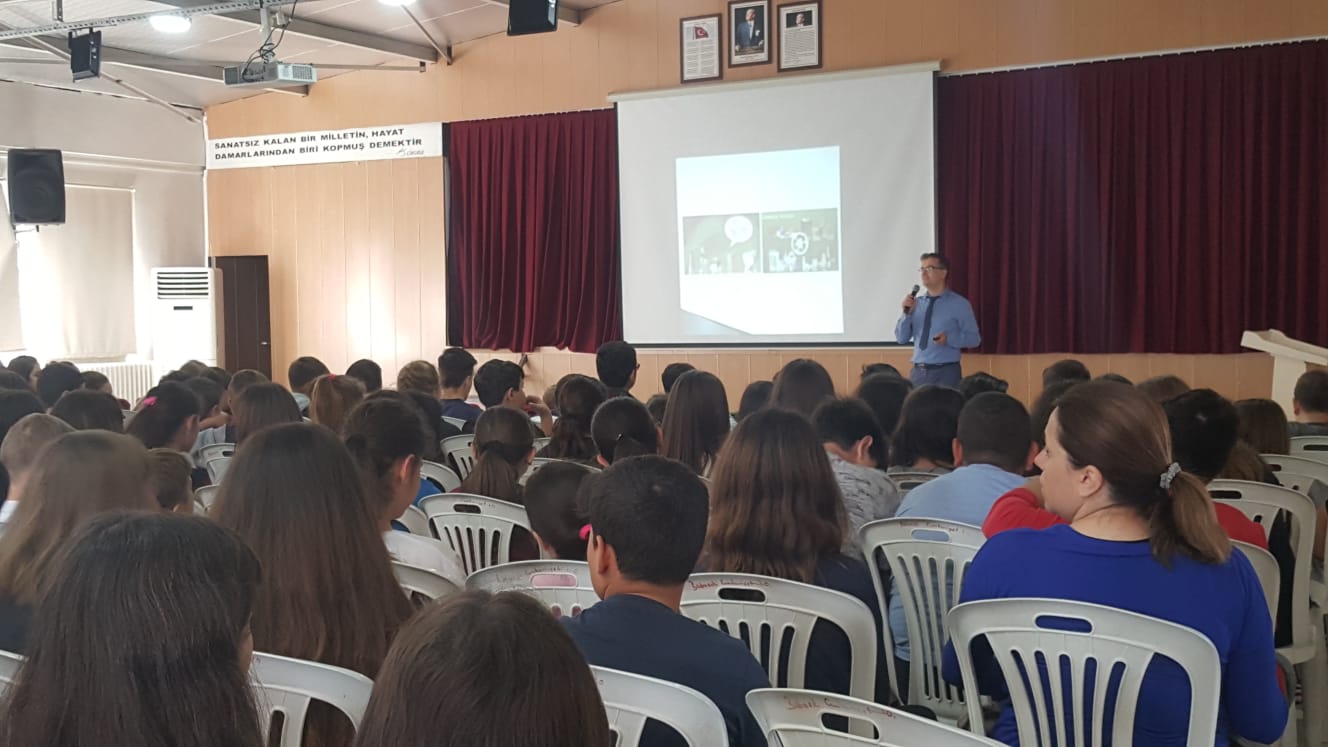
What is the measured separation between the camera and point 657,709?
1504 mm

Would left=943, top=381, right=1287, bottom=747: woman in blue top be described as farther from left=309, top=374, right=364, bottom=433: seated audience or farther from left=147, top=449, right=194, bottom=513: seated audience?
left=309, top=374, right=364, bottom=433: seated audience

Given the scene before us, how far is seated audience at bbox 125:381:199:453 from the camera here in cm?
418

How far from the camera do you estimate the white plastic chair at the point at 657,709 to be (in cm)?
147

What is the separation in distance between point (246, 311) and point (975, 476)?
32.6 ft

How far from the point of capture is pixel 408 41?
10195mm

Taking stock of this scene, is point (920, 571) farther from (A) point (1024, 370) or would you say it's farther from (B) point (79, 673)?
(A) point (1024, 370)

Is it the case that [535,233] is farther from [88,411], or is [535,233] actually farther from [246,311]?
[88,411]

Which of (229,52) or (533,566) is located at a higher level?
(229,52)

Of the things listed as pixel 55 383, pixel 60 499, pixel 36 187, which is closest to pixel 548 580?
pixel 60 499

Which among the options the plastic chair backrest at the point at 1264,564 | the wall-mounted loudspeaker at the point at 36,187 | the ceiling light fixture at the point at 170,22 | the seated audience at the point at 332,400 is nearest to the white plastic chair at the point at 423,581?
the plastic chair backrest at the point at 1264,564

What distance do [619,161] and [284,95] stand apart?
12.4ft

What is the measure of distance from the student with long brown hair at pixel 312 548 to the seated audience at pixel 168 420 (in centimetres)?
240

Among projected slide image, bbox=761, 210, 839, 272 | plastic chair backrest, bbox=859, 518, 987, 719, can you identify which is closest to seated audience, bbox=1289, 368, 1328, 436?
plastic chair backrest, bbox=859, 518, 987, 719

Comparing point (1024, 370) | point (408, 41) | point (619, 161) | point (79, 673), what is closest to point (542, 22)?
point (619, 161)
